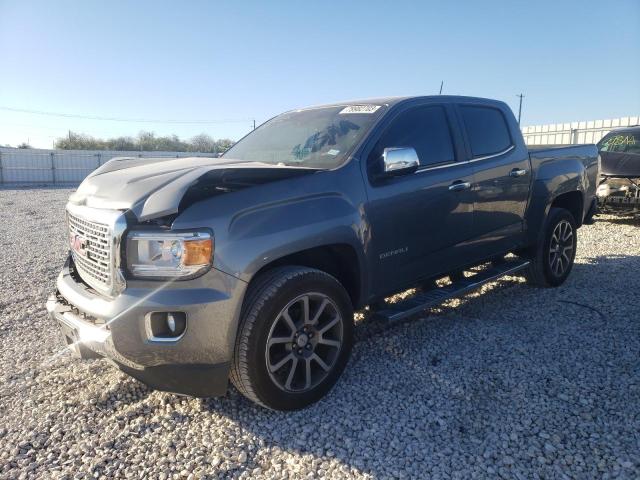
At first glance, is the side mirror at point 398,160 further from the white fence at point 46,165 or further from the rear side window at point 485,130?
the white fence at point 46,165

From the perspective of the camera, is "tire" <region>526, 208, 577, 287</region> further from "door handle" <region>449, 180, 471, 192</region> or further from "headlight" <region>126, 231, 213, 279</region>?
"headlight" <region>126, 231, 213, 279</region>

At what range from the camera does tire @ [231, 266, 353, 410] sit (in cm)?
269

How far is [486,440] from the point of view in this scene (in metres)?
2.63

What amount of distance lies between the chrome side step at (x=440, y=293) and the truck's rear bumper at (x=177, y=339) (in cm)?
127

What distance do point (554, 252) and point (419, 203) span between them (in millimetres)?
2562

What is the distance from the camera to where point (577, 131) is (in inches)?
785

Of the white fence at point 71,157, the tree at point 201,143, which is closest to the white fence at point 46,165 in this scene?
the white fence at point 71,157

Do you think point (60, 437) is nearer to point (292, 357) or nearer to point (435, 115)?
point (292, 357)

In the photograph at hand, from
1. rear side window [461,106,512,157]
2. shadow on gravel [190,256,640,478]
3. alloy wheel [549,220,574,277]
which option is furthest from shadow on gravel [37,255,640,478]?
rear side window [461,106,512,157]

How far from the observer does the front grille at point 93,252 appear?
8.71 ft

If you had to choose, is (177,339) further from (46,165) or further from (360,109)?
(46,165)

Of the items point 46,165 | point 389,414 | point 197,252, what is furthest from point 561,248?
point 46,165

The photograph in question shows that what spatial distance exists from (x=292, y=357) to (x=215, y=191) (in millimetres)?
1081

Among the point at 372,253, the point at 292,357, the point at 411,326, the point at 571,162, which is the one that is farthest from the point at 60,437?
the point at 571,162
